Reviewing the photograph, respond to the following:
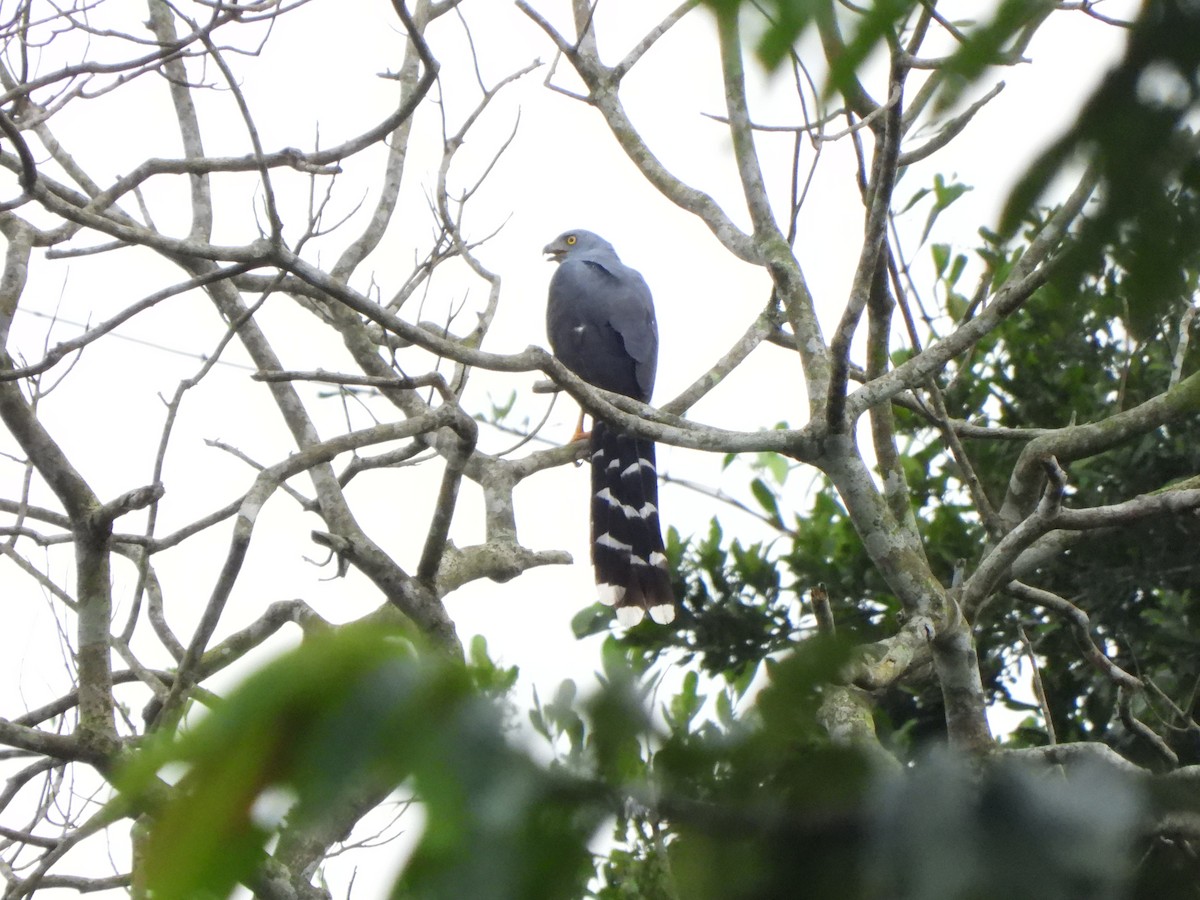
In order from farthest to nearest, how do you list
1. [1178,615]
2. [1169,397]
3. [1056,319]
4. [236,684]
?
[1178,615] → [1169,397] → [1056,319] → [236,684]

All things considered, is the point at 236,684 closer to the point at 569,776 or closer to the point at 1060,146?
the point at 569,776

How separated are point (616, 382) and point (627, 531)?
1182mm

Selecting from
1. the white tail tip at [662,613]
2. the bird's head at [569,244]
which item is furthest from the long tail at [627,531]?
the bird's head at [569,244]

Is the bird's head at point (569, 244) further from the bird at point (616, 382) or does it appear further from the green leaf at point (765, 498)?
the green leaf at point (765, 498)

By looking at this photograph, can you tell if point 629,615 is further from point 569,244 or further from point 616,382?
point 569,244

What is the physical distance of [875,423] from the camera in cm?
300

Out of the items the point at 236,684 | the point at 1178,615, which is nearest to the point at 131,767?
the point at 236,684

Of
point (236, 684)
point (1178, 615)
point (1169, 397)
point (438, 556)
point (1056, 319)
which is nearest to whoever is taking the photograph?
point (236, 684)

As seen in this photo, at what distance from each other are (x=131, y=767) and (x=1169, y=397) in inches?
91.2

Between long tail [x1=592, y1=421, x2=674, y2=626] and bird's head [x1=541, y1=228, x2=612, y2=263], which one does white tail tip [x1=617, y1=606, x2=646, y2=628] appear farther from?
bird's head [x1=541, y1=228, x2=612, y2=263]

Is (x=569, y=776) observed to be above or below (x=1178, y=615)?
below

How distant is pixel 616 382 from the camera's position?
6039mm

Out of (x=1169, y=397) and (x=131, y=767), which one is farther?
(x=1169, y=397)

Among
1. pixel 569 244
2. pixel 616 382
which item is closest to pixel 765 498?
pixel 616 382
